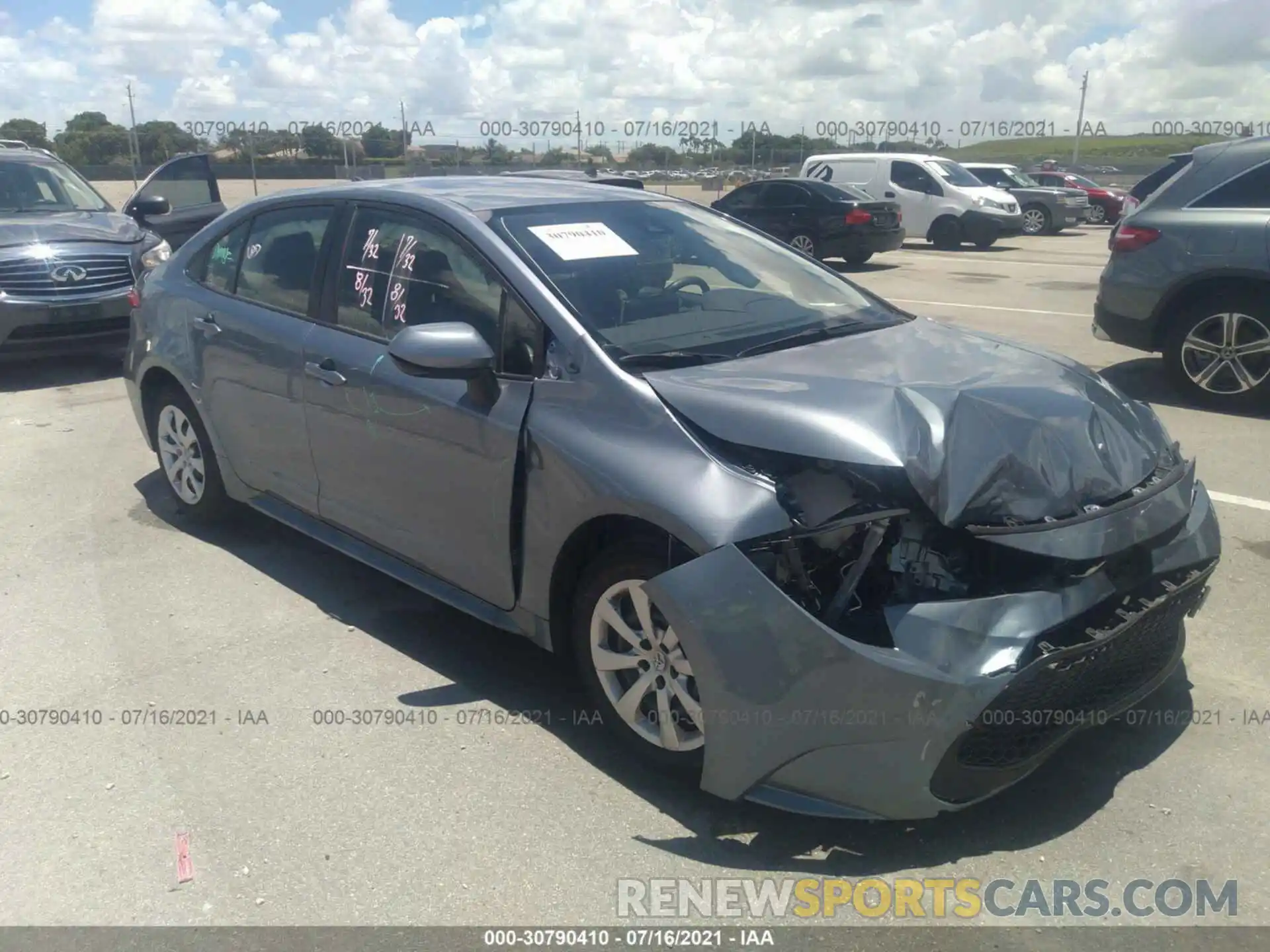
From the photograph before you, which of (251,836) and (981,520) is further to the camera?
(251,836)

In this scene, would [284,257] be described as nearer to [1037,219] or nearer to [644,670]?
[644,670]

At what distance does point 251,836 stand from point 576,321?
1805 mm

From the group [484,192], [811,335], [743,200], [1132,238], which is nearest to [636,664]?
[811,335]

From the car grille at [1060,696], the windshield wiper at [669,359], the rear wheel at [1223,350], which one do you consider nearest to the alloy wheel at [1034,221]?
the rear wheel at [1223,350]

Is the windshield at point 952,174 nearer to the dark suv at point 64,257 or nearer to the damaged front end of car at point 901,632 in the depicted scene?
the dark suv at point 64,257

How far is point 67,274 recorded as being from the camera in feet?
28.7

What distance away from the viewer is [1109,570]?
3.06 metres

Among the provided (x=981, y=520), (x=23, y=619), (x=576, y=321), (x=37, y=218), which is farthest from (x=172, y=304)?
(x=37, y=218)

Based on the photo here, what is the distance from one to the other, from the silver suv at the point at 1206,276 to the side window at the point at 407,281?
5.41 metres

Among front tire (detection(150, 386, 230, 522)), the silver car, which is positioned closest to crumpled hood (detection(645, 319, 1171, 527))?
the silver car

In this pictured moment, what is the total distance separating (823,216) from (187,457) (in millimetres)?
13220

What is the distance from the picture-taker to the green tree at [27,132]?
856 inches

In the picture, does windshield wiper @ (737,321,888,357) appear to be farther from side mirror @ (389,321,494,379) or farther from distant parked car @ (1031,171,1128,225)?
distant parked car @ (1031,171,1128,225)

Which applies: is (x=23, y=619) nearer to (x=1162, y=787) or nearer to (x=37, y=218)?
(x=1162, y=787)
